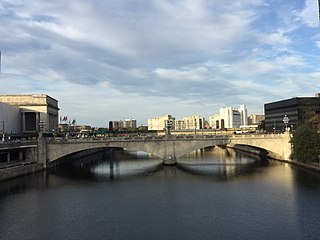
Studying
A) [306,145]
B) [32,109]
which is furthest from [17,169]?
[32,109]

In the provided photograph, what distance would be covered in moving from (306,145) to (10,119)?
113936 mm

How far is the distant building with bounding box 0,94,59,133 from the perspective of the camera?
14675 cm

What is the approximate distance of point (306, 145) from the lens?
6525 centimetres

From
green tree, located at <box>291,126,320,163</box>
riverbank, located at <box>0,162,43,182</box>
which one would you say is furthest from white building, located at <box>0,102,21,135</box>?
green tree, located at <box>291,126,320,163</box>

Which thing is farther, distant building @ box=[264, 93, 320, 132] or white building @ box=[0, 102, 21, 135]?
distant building @ box=[264, 93, 320, 132]

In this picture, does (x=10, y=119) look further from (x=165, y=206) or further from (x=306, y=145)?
(x=306, y=145)

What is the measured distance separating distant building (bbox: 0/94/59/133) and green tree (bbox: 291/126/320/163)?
112m

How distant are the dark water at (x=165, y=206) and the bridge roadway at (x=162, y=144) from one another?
11.6 metres

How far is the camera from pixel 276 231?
3097cm

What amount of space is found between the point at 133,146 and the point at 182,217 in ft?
137

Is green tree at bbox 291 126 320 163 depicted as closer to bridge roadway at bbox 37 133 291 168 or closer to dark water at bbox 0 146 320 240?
dark water at bbox 0 146 320 240

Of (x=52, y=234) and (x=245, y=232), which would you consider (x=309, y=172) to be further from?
(x=52, y=234)

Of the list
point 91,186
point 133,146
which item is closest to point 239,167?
point 133,146

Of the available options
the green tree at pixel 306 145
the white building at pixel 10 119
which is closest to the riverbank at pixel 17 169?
the white building at pixel 10 119
